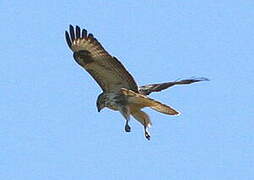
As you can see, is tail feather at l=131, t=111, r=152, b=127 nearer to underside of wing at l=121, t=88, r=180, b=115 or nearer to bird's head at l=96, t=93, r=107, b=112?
underside of wing at l=121, t=88, r=180, b=115

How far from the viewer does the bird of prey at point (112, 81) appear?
7.05 meters

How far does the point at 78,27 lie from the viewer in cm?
748

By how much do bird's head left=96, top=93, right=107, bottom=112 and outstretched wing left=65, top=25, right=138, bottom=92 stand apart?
94mm

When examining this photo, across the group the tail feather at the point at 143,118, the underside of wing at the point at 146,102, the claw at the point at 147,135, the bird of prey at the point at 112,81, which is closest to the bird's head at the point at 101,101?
the bird of prey at the point at 112,81

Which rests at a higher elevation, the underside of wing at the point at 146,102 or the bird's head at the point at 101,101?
the bird's head at the point at 101,101

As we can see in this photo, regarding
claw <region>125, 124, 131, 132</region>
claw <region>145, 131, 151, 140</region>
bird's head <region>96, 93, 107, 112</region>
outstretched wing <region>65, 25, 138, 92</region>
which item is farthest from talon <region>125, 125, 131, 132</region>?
bird's head <region>96, 93, 107, 112</region>

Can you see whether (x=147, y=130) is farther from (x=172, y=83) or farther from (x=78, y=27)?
(x=78, y=27)

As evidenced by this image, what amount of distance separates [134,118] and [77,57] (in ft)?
3.57

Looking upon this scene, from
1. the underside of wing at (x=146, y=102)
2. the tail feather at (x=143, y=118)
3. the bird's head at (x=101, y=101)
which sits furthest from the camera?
the bird's head at (x=101, y=101)

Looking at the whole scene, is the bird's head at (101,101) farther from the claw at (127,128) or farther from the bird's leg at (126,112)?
the claw at (127,128)

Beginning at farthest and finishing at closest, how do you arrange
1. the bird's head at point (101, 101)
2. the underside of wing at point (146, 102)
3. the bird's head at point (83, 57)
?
the bird's head at point (101, 101)
the bird's head at point (83, 57)
the underside of wing at point (146, 102)

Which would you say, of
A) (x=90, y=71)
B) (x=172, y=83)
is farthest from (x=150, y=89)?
(x=90, y=71)

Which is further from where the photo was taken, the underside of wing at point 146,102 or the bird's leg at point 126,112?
the bird's leg at point 126,112

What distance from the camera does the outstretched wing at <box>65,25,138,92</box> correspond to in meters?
7.17
